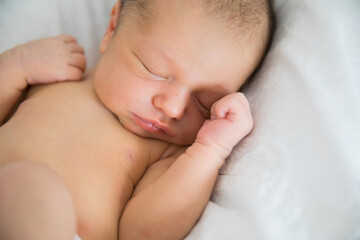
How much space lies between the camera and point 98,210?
0.99 metres

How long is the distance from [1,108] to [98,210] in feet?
1.88

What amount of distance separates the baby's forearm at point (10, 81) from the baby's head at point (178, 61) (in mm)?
332

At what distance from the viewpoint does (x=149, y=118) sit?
1.09m

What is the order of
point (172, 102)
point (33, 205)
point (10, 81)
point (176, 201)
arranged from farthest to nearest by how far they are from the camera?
1. point (10, 81)
2. point (172, 102)
3. point (176, 201)
4. point (33, 205)

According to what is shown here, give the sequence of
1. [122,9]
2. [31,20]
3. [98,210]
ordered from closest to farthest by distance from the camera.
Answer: [98,210], [122,9], [31,20]

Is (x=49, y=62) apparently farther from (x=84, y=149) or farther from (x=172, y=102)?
(x=172, y=102)

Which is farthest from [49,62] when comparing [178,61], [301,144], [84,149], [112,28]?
[301,144]

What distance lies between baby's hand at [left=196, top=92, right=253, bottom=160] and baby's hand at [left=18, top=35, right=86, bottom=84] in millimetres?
597

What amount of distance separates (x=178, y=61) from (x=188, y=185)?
36cm

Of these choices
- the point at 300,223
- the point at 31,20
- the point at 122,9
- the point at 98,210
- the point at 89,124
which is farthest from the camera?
the point at 31,20

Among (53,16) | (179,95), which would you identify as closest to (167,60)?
(179,95)

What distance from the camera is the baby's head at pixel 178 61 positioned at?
1.05 metres

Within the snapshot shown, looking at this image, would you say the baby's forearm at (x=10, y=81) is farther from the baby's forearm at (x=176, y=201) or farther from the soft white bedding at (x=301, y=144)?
the soft white bedding at (x=301, y=144)

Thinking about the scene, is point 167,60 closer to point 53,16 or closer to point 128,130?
point 128,130
